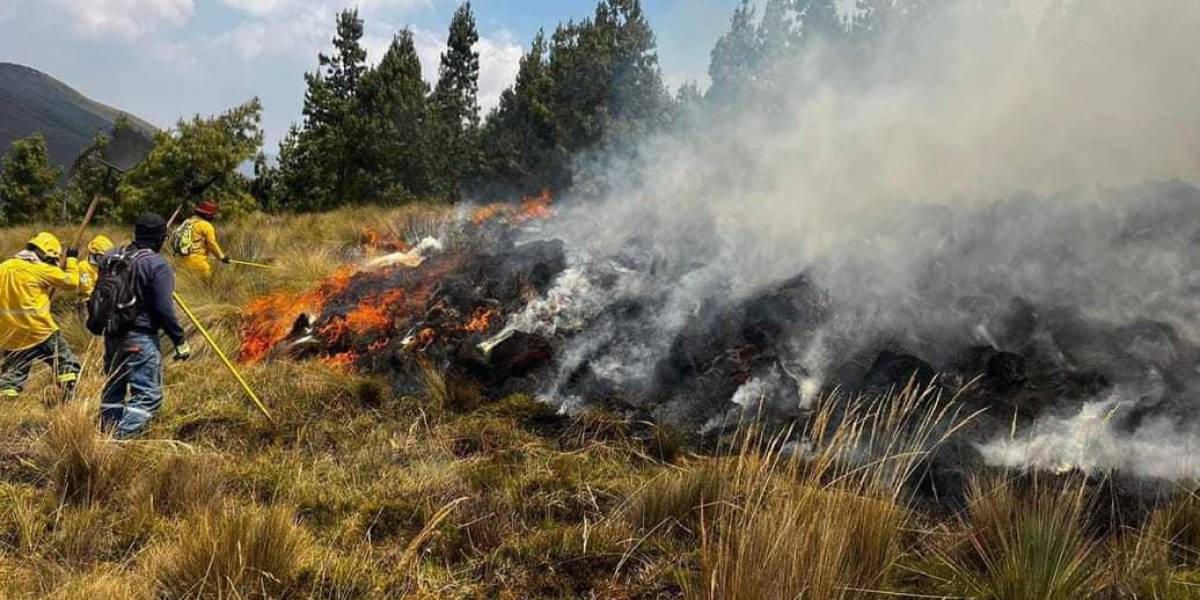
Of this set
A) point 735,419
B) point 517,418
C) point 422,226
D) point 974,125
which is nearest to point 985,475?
point 735,419

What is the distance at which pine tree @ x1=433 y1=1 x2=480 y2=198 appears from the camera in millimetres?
19922

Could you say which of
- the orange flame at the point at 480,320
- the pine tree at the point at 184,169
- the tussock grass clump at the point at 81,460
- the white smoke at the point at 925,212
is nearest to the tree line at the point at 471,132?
the pine tree at the point at 184,169

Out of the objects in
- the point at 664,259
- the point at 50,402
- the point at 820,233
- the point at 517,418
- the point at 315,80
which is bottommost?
the point at 50,402

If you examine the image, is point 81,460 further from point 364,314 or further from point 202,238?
point 202,238

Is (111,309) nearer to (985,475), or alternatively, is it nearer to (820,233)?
(985,475)

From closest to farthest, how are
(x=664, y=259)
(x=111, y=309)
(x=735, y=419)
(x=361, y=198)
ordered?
(x=111, y=309)
(x=735, y=419)
(x=664, y=259)
(x=361, y=198)

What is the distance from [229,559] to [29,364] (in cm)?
476

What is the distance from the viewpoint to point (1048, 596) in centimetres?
213

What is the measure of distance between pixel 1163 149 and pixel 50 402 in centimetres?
1146

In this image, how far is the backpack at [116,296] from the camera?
4.43m

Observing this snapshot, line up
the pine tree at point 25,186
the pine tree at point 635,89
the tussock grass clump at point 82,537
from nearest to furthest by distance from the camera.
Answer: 1. the tussock grass clump at point 82,537
2. the pine tree at point 635,89
3. the pine tree at point 25,186

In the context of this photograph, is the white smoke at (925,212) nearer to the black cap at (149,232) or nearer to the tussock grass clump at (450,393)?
the tussock grass clump at (450,393)

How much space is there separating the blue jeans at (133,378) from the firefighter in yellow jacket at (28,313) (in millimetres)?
1117

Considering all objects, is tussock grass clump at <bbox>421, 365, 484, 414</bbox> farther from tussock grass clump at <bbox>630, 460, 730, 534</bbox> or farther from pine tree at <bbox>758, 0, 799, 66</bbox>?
pine tree at <bbox>758, 0, 799, 66</bbox>
